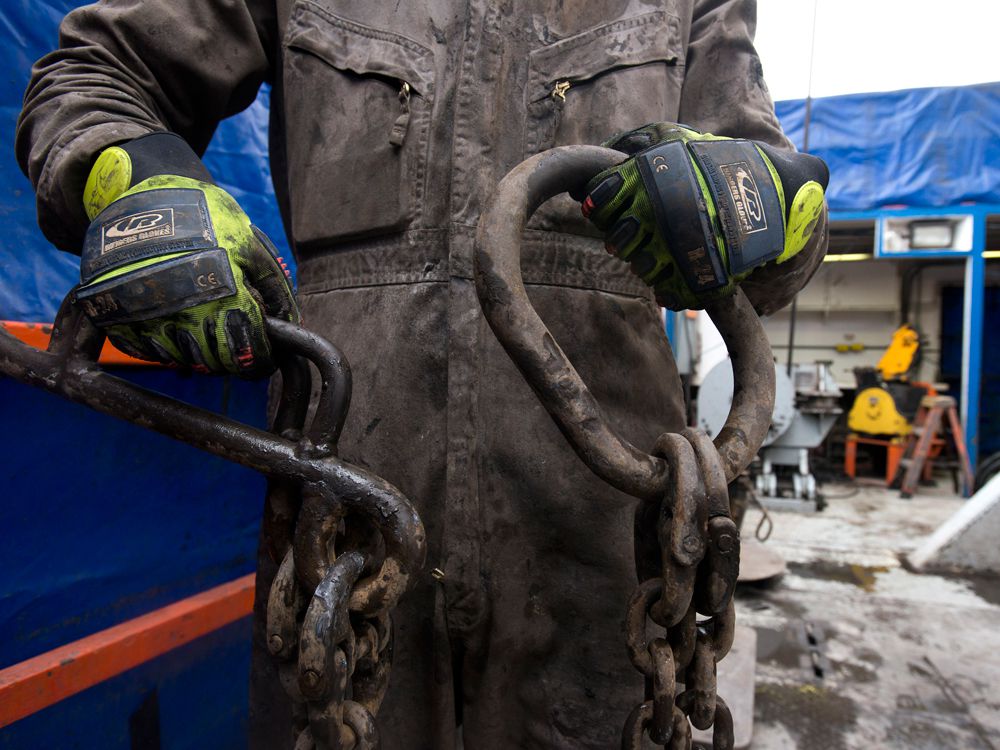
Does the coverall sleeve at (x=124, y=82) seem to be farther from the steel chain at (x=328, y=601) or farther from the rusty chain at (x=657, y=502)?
the rusty chain at (x=657, y=502)

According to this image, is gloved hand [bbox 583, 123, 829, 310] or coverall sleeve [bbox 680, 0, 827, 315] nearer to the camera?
gloved hand [bbox 583, 123, 829, 310]

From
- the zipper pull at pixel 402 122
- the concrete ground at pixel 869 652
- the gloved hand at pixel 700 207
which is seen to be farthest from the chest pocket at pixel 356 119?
the concrete ground at pixel 869 652

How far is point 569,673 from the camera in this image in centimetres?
95

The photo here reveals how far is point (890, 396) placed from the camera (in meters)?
6.62

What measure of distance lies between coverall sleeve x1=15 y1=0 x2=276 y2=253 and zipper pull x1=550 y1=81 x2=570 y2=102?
0.52 meters

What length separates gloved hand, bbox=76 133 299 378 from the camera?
70 cm

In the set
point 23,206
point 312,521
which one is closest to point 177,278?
point 312,521

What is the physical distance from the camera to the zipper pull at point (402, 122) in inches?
37.4

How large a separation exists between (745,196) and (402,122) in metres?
0.52

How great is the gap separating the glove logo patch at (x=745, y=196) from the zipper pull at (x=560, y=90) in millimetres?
334

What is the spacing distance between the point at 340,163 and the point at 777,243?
0.67 metres

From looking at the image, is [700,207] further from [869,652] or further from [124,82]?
[869,652]

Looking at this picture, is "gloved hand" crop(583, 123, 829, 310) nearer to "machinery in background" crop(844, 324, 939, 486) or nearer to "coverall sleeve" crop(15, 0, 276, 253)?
"coverall sleeve" crop(15, 0, 276, 253)

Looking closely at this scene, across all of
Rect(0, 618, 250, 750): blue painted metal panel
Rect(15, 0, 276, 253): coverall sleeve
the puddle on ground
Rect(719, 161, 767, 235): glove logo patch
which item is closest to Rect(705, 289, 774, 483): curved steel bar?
Rect(719, 161, 767, 235): glove logo patch
